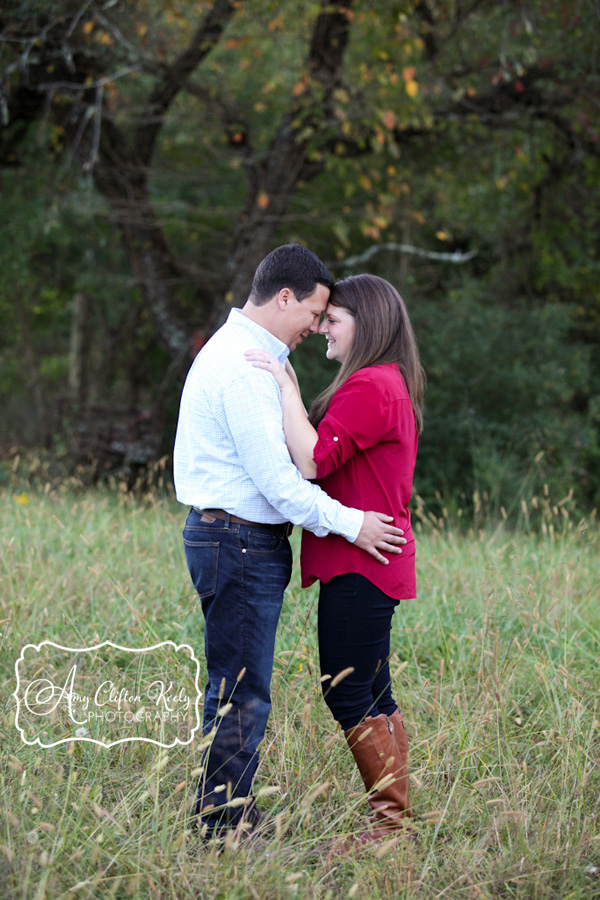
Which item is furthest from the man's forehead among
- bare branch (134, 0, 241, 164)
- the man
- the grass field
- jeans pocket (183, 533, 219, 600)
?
bare branch (134, 0, 241, 164)

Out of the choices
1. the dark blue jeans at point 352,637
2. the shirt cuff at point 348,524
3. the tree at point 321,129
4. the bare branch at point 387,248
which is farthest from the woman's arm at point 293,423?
the bare branch at point 387,248

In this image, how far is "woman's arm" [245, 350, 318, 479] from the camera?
2.40m

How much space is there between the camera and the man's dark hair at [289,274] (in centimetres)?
245

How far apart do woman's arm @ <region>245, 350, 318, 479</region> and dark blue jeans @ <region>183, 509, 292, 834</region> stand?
0.25 meters

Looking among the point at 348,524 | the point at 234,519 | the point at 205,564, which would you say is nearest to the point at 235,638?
the point at 205,564

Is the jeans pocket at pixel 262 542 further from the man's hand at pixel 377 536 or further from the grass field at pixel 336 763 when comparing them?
the grass field at pixel 336 763

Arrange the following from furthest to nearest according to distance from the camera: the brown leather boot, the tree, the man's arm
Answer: the tree
the brown leather boot
the man's arm

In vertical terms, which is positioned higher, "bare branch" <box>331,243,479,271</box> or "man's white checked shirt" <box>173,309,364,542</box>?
"bare branch" <box>331,243,479,271</box>

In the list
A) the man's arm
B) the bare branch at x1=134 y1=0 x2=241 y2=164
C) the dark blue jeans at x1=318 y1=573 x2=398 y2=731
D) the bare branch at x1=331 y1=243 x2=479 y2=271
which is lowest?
the dark blue jeans at x1=318 y1=573 x2=398 y2=731

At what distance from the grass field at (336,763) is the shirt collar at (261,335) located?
1147 millimetres

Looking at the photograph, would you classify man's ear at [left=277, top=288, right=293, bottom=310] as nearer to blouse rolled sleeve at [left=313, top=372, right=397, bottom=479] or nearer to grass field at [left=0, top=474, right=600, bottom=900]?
blouse rolled sleeve at [left=313, top=372, right=397, bottom=479]

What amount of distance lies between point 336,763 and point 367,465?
1.13 meters

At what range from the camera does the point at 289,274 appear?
2.46 m

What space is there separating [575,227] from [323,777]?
9.60 metres
